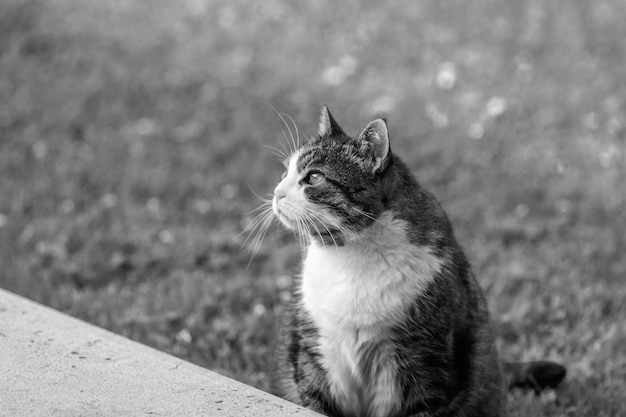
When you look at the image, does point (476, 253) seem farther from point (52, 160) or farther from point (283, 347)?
point (52, 160)

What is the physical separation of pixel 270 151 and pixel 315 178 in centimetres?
302

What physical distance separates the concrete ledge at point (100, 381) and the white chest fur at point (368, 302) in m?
0.25

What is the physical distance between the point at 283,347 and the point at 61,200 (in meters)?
2.57

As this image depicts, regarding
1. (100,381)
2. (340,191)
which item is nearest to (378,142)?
(340,191)

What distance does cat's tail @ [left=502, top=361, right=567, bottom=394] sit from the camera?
3.39 meters

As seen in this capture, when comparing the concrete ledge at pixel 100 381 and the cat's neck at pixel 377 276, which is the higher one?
the cat's neck at pixel 377 276

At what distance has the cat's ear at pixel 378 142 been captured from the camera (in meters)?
2.73

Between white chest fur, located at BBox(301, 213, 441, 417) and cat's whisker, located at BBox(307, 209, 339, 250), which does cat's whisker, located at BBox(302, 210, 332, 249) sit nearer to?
cat's whisker, located at BBox(307, 209, 339, 250)

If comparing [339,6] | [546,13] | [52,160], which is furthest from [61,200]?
[546,13]

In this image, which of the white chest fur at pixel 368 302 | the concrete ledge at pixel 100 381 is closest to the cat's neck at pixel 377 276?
the white chest fur at pixel 368 302

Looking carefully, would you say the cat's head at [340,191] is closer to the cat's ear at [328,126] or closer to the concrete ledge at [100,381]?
the cat's ear at [328,126]

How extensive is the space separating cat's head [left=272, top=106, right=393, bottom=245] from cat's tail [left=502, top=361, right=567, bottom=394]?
44.7 inches

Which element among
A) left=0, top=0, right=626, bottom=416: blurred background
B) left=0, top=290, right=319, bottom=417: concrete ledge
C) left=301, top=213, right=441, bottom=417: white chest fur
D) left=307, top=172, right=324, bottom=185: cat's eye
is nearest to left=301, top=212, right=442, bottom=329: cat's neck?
left=301, top=213, right=441, bottom=417: white chest fur

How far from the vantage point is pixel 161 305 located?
414 cm
